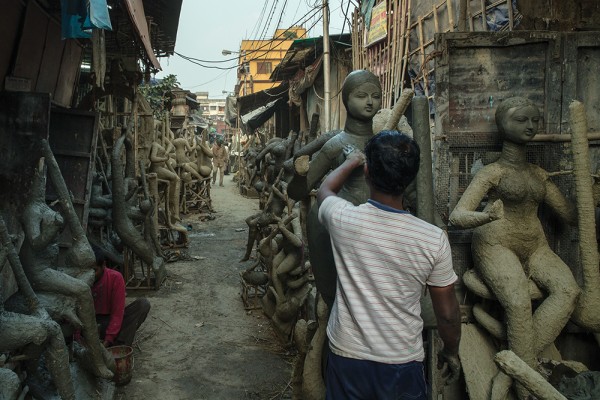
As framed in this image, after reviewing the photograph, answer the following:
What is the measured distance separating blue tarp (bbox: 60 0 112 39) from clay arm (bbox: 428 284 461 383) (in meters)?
3.43

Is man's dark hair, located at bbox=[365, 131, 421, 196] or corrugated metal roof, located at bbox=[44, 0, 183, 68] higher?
corrugated metal roof, located at bbox=[44, 0, 183, 68]

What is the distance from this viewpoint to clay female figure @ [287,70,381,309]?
2916mm

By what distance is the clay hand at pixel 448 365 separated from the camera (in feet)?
8.03

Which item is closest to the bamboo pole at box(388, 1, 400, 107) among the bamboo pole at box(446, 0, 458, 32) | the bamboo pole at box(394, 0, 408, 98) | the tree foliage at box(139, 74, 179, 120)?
the bamboo pole at box(394, 0, 408, 98)

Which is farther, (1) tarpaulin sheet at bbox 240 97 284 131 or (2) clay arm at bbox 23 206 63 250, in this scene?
(1) tarpaulin sheet at bbox 240 97 284 131

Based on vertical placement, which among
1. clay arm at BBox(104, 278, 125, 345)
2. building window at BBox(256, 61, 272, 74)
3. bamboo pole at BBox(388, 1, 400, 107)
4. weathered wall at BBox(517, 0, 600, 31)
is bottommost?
clay arm at BBox(104, 278, 125, 345)

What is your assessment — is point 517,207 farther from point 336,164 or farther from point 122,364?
point 122,364

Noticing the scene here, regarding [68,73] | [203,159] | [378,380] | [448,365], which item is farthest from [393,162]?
[203,159]

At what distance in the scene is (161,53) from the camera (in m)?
11.5

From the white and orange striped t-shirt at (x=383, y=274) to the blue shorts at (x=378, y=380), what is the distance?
0.11 feet

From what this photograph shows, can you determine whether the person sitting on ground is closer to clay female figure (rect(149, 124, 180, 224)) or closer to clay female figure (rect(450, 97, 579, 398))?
clay female figure (rect(450, 97, 579, 398))

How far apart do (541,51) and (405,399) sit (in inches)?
115

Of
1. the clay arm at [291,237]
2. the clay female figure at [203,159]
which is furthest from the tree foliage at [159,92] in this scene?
the clay arm at [291,237]

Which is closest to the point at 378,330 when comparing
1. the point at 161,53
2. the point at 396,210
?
the point at 396,210
